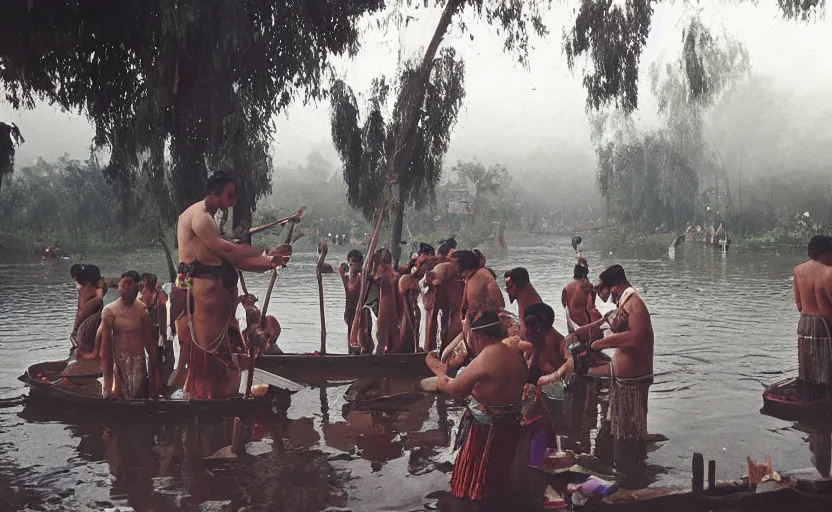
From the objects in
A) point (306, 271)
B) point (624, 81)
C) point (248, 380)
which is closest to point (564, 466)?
point (248, 380)

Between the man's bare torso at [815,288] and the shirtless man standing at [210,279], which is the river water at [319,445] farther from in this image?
the man's bare torso at [815,288]

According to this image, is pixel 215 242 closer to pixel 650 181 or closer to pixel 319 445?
pixel 319 445

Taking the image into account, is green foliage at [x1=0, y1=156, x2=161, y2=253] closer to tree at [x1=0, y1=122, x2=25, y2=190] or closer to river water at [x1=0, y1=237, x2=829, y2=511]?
river water at [x1=0, y1=237, x2=829, y2=511]

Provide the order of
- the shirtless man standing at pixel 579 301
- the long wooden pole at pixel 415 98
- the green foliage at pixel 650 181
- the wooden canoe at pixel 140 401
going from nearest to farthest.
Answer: the wooden canoe at pixel 140 401 < the shirtless man standing at pixel 579 301 < the long wooden pole at pixel 415 98 < the green foliage at pixel 650 181

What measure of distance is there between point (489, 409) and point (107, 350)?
4.40 m

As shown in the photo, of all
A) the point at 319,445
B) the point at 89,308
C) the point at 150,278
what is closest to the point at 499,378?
the point at 319,445

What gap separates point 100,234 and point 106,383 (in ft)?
154

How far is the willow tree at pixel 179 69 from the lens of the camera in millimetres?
7172

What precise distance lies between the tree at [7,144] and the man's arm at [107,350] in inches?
63.1

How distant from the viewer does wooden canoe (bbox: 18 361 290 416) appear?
23.5 ft

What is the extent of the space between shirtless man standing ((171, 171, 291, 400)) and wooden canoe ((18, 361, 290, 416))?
8.1 inches

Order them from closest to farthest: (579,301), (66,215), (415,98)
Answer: (579,301)
(415,98)
(66,215)

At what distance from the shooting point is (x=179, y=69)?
30.0 ft

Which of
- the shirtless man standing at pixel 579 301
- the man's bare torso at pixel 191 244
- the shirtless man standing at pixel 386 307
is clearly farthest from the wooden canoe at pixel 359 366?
the man's bare torso at pixel 191 244
